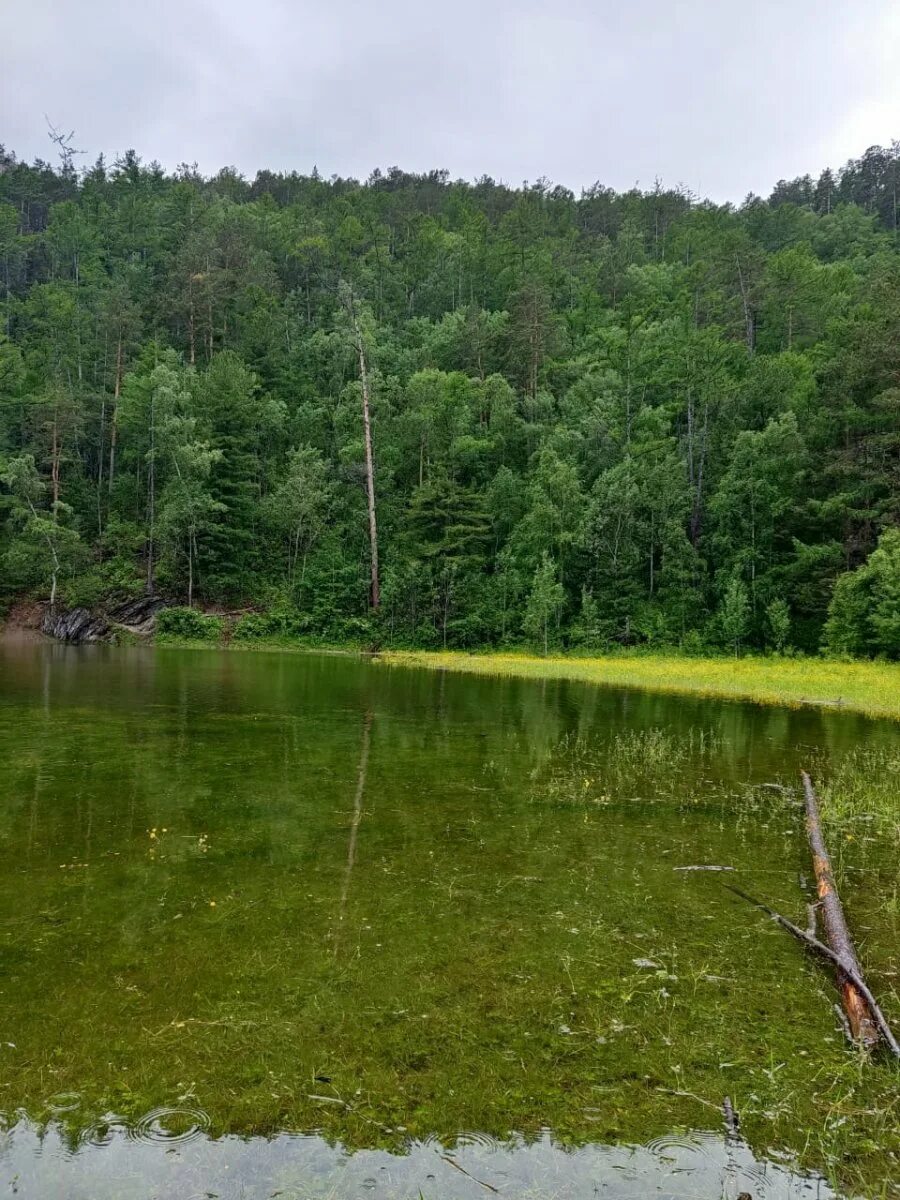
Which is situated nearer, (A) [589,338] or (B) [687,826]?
(B) [687,826]

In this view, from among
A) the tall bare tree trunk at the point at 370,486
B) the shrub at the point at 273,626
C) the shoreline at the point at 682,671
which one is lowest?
the shoreline at the point at 682,671

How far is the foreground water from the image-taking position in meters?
3.09

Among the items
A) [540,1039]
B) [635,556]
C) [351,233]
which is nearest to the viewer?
[540,1039]

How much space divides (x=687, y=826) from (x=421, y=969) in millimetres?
4626

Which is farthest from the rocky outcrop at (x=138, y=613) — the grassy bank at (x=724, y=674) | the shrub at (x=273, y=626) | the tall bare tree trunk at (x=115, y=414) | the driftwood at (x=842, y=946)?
the driftwood at (x=842, y=946)

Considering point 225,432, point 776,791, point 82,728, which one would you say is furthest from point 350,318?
point 776,791

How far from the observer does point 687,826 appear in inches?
325

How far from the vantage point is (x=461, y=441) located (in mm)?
46281

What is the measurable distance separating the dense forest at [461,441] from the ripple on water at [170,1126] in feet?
104

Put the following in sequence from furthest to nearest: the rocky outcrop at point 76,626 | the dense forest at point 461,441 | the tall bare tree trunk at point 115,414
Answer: the tall bare tree trunk at point 115,414
the rocky outcrop at point 76,626
the dense forest at point 461,441

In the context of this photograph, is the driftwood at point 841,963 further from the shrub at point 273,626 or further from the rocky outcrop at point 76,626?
the rocky outcrop at point 76,626

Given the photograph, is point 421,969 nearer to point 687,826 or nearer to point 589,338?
point 687,826

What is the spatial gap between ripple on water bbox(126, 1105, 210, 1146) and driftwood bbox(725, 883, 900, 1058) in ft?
11.5

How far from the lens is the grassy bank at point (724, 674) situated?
2139cm
